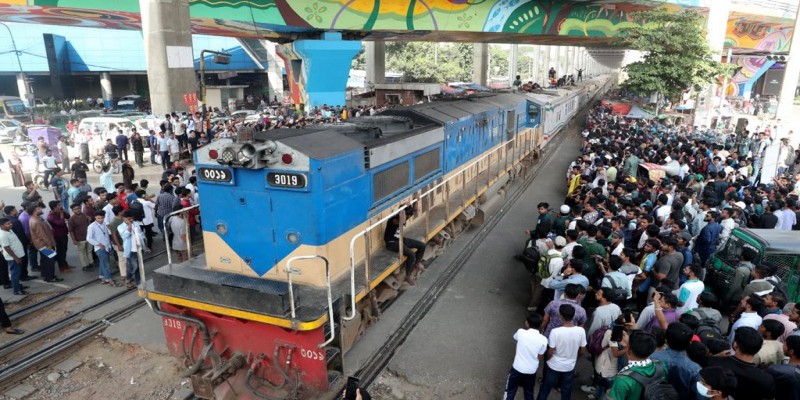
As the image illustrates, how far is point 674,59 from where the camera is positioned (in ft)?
89.3

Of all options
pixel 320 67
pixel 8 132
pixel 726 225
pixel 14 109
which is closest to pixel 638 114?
pixel 320 67

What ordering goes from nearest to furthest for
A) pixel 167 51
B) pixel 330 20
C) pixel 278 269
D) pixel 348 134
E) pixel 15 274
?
1. pixel 278 269
2. pixel 348 134
3. pixel 15 274
4. pixel 167 51
5. pixel 330 20

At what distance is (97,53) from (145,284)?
46.6 metres

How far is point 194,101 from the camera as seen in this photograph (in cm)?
2045

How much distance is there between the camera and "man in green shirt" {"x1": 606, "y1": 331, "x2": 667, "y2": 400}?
4.48 m

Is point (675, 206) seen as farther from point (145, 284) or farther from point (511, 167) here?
point (145, 284)

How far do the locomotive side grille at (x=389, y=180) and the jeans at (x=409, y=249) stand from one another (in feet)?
2.64

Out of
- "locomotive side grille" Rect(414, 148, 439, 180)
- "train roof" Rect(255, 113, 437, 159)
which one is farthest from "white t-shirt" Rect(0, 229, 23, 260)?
"locomotive side grille" Rect(414, 148, 439, 180)

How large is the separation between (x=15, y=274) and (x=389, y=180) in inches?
280

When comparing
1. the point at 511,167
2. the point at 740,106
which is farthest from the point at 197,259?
the point at 740,106

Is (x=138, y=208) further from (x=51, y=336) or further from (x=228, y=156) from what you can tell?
(x=228, y=156)

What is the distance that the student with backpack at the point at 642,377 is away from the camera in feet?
14.4

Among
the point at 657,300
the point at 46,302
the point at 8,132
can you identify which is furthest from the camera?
the point at 8,132

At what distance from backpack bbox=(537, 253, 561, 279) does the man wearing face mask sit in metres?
3.97
